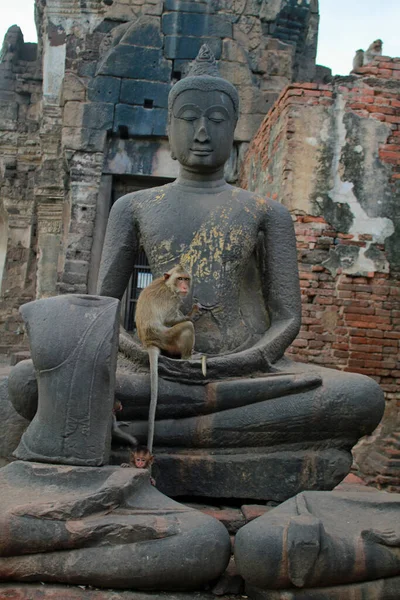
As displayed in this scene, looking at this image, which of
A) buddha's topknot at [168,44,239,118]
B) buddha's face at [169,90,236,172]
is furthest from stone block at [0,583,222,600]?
buddha's topknot at [168,44,239,118]

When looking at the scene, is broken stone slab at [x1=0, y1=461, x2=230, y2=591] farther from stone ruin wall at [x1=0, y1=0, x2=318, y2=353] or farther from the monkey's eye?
stone ruin wall at [x1=0, y1=0, x2=318, y2=353]

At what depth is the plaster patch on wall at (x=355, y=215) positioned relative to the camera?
7691 mm

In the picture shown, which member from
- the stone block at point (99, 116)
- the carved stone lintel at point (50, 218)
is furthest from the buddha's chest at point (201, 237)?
the carved stone lintel at point (50, 218)

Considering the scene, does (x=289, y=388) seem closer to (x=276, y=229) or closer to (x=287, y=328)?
(x=287, y=328)

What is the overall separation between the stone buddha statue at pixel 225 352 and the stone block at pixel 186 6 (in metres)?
7.02

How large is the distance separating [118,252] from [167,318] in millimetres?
644

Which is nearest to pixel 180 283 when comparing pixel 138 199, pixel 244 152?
pixel 138 199

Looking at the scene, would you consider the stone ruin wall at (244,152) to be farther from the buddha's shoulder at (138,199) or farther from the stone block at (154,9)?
the buddha's shoulder at (138,199)

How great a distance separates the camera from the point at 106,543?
244 centimetres

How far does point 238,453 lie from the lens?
3.28m

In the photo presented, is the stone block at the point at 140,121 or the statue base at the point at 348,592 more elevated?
the stone block at the point at 140,121

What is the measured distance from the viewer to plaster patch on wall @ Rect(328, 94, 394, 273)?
25.2ft

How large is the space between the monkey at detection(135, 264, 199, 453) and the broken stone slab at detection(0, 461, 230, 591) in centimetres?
95

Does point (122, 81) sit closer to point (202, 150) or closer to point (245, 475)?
point (202, 150)
